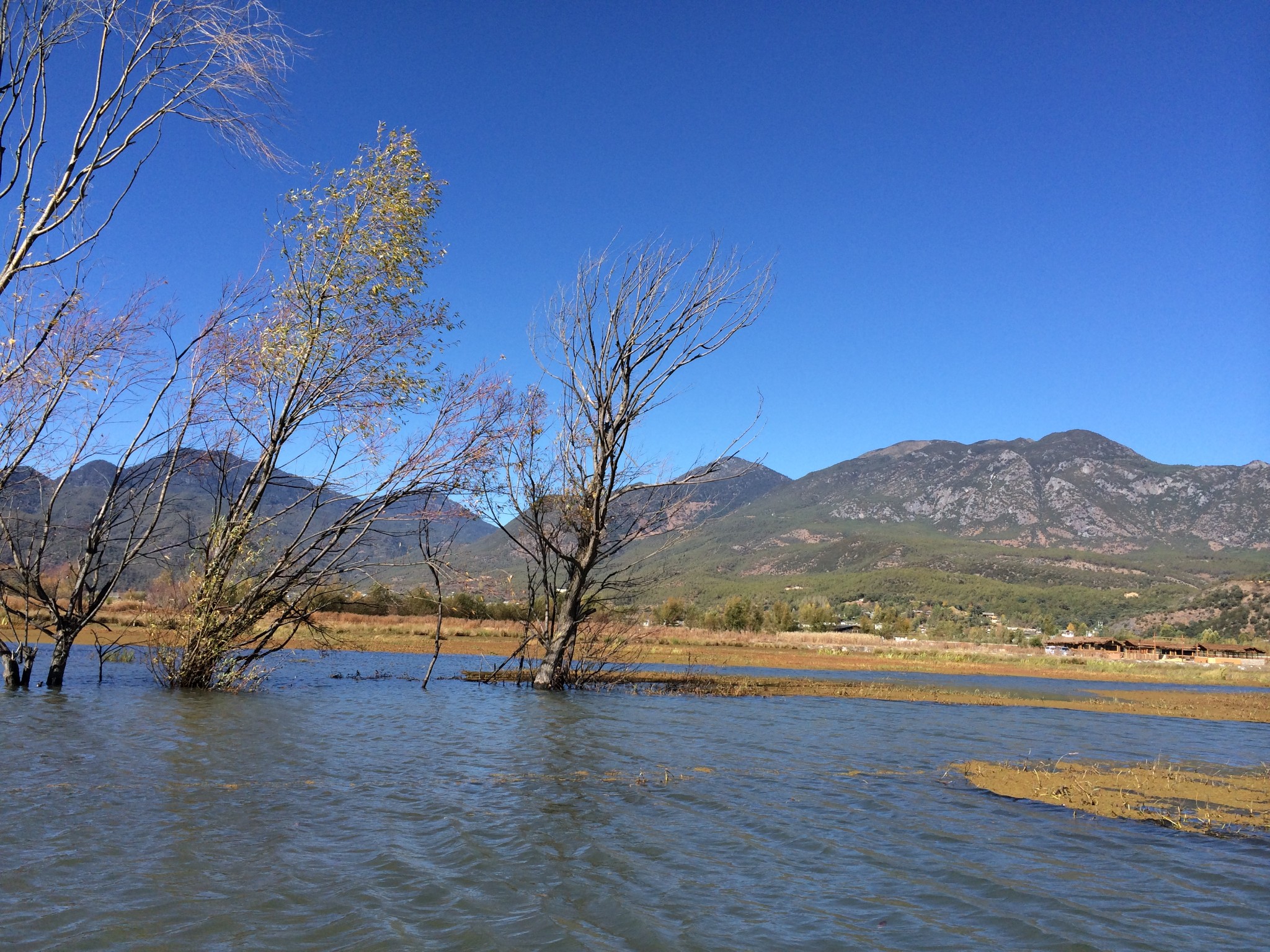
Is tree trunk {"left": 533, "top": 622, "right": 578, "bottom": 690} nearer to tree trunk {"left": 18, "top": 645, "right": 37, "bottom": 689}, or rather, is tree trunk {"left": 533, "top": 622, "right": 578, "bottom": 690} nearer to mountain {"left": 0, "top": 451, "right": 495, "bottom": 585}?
mountain {"left": 0, "top": 451, "right": 495, "bottom": 585}

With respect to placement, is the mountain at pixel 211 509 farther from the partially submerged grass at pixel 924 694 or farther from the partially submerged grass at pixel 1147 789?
the partially submerged grass at pixel 1147 789

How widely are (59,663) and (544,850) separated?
557 inches

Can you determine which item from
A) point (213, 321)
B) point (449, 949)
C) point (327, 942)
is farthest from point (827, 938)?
point (213, 321)

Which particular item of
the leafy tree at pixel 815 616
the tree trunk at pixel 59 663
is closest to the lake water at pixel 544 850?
the tree trunk at pixel 59 663

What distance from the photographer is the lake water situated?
16.0 feet

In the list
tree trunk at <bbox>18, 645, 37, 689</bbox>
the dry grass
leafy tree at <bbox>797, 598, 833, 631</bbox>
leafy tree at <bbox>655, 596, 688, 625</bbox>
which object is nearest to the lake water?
tree trunk at <bbox>18, 645, 37, 689</bbox>

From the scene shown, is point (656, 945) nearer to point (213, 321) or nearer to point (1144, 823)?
point (1144, 823)

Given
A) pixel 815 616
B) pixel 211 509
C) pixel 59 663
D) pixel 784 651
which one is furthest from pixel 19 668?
pixel 815 616

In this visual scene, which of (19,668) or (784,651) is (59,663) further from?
(784,651)

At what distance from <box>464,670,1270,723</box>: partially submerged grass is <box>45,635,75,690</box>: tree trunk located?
10.6 meters

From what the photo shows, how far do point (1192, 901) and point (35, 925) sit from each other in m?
7.69

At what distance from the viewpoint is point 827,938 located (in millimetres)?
4922

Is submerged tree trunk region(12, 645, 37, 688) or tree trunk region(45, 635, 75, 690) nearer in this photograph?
submerged tree trunk region(12, 645, 37, 688)

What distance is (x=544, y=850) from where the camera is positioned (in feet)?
21.6
